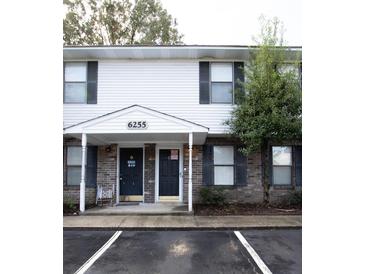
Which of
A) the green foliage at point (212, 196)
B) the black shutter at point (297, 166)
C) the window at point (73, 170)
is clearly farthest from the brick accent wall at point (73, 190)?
the black shutter at point (297, 166)

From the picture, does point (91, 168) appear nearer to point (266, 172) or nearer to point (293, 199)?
point (266, 172)

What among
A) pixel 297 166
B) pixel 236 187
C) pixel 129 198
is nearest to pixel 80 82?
pixel 129 198

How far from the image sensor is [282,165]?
11.4 metres

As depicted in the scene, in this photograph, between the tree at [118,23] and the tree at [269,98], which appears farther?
the tree at [118,23]

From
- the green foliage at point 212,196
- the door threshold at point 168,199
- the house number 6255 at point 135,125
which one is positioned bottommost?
the door threshold at point 168,199

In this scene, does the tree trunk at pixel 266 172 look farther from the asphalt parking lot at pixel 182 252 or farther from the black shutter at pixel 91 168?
the black shutter at pixel 91 168

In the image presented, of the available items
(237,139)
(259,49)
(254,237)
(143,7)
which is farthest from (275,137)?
(143,7)

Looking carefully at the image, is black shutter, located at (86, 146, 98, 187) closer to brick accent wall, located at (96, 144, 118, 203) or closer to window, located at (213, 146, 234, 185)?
brick accent wall, located at (96, 144, 118, 203)

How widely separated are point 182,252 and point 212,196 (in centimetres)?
499

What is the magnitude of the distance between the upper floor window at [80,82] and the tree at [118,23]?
9.55 metres

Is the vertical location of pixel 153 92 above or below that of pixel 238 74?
below

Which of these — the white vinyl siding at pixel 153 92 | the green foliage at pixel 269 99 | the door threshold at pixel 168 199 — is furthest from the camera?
the door threshold at pixel 168 199

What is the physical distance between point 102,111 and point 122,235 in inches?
210

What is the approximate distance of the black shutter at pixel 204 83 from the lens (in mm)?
11125
